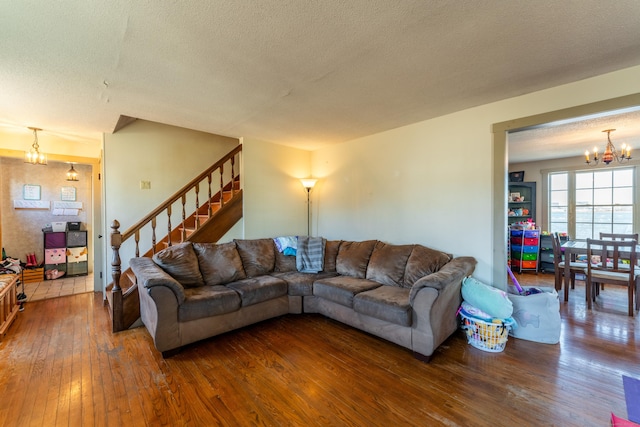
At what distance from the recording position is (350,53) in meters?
1.96

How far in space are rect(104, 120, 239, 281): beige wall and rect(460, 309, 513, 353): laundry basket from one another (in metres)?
4.45

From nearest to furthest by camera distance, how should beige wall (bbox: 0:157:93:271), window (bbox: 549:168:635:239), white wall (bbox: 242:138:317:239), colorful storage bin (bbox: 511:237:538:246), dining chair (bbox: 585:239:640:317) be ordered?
dining chair (bbox: 585:239:640:317) → white wall (bbox: 242:138:317:239) → beige wall (bbox: 0:157:93:271) → window (bbox: 549:168:635:239) → colorful storage bin (bbox: 511:237:538:246)

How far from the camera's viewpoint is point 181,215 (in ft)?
15.2

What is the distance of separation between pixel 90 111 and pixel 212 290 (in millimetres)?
2446

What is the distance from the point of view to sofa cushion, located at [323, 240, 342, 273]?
12.5ft

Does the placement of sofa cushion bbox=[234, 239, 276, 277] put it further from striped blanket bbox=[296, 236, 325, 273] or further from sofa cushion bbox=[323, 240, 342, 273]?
sofa cushion bbox=[323, 240, 342, 273]

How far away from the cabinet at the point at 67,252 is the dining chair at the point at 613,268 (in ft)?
27.6

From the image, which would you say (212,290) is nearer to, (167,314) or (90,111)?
(167,314)

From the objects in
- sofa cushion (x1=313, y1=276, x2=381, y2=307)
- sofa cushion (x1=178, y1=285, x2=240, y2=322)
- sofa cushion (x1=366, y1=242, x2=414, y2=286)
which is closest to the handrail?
sofa cushion (x1=178, y1=285, x2=240, y2=322)

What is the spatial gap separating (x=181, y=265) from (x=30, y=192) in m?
4.49

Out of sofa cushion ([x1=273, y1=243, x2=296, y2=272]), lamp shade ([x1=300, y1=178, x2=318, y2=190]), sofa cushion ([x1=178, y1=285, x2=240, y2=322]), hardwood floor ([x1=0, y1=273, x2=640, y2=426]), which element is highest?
lamp shade ([x1=300, y1=178, x2=318, y2=190])

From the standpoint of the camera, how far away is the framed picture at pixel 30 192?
5.05m

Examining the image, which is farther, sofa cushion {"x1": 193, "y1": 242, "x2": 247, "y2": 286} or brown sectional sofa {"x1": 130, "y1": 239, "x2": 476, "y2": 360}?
sofa cushion {"x1": 193, "y1": 242, "x2": 247, "y2": 286}

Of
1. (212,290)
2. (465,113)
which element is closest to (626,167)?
(465,113)
